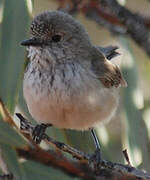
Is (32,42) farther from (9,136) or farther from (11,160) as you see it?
(9,136)

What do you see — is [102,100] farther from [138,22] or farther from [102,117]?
[138,22]

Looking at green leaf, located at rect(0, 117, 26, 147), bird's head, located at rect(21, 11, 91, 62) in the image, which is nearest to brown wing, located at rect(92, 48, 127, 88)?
bird's head, located at rect(21, 11, 91, 62)

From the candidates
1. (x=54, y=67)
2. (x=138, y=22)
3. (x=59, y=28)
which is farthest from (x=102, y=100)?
(x=138, y=22)

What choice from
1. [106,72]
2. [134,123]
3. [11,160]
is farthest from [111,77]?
[11,160]

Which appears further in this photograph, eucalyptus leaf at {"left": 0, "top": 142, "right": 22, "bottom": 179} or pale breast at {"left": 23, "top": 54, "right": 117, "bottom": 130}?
pale breast at {"left": 23, "top": 54, "right": 117, "bottom": 130}

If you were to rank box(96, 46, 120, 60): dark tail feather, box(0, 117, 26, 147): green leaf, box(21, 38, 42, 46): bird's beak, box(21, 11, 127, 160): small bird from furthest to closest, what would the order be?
box(96, 46, 120, 60): dark tail feather → box(21, 11, 127, 160): small bird → box(21, 38, 42, 46): bird's beak → box(0, 117, 26, 147): green leaf

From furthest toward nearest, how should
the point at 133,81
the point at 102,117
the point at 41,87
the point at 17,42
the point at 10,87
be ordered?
the point at 133,81
the point at 102,117
the point at 41,87
the point at 17,42
the point at 10,87

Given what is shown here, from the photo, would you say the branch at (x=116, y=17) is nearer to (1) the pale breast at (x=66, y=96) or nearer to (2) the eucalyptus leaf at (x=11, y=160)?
(1) the pale breast at (x=66, y=96)

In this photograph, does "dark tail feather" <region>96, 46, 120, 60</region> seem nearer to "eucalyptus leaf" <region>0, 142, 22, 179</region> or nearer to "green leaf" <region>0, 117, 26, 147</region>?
"eucalyptus leaf" <region>0, 142, 22, 179</region>
